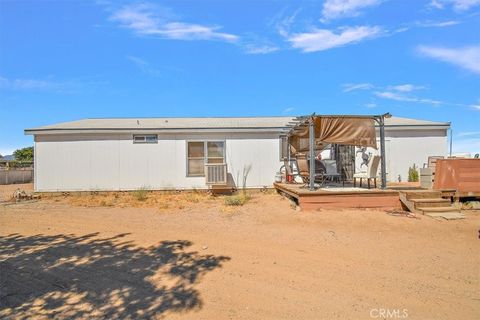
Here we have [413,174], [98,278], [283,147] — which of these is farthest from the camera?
[413,174]

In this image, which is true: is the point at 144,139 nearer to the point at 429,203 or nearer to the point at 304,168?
the point at 304,168

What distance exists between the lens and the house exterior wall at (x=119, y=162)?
12430mm

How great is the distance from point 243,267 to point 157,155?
8.99 meters

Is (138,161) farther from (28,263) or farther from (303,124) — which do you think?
(28,263)

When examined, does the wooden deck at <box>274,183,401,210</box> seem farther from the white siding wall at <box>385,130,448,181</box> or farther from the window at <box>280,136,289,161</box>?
the white siding wall at <box>385,130,448,181</box>

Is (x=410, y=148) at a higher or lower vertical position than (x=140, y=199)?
higher

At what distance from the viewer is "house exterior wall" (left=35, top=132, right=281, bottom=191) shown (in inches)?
489

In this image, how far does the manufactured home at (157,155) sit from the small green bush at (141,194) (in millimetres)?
202

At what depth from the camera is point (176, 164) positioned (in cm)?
1257

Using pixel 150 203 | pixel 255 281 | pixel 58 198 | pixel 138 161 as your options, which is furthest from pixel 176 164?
pixel 255 281

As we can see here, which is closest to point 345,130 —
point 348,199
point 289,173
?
point 348,199

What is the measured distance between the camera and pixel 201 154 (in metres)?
12.7

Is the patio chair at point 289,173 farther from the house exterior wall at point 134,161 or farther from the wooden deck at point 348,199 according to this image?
the wooden deck at point 348,199

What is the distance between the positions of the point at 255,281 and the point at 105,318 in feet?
5.24
